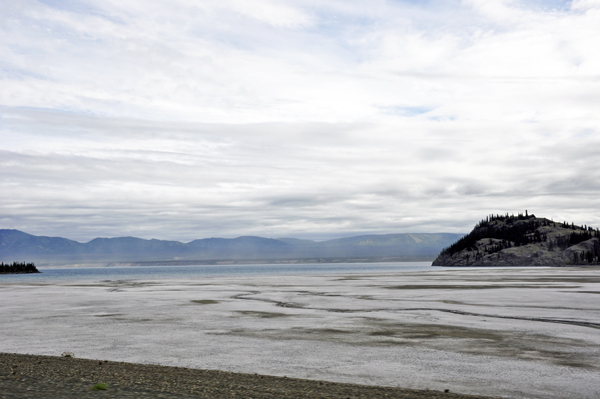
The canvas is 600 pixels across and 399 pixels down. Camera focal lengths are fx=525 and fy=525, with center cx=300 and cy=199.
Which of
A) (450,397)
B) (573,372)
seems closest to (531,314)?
(573,372)

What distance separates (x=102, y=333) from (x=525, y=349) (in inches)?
679

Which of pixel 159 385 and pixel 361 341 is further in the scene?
pixel 361 341

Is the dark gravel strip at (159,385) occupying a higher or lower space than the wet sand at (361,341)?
higher

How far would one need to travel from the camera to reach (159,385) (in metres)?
12.5

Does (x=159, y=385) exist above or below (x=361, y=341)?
above

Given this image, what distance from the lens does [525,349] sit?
1817cm

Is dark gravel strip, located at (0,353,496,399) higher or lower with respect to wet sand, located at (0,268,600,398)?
higher

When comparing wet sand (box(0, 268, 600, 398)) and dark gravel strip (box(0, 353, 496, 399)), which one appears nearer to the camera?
dark gravel strip (box(0, 353, 496, 399))

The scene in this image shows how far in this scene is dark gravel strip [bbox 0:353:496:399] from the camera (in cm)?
1147

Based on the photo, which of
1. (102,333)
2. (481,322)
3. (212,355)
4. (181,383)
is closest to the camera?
(181,383)

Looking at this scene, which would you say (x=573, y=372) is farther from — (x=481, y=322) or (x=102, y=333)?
(x=102, y=333)

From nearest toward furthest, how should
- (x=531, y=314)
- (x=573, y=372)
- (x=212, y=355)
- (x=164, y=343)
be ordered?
(x=573, y=372) → (x=212, y=355) → (x=164, y=343) → (x=531, y=314)

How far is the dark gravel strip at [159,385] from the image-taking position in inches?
452

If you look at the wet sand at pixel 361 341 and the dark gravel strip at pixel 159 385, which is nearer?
the dark gravel strip at pixel 159 385
